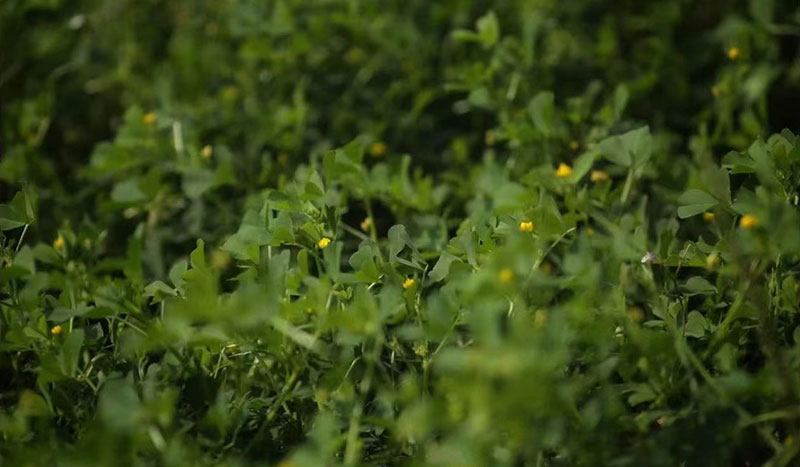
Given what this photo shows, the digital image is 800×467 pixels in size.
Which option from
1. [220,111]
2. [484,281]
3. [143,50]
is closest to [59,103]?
[143,50]

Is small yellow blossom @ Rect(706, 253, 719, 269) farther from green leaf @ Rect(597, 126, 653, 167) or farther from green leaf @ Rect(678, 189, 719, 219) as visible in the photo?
green leaf @ Rect(597, 126, 653, 167)

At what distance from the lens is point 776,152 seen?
4.36 feet

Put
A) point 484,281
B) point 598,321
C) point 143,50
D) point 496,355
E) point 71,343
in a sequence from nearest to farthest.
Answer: point 496,355 → point 484,281 → point 598,321 → point 71,343 → point 143,50

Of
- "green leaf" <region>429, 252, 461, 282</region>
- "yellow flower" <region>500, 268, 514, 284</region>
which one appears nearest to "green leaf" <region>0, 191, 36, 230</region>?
"green leaf" <region>429, 252, 461, 282</region>

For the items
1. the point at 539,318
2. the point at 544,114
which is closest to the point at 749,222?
the point at 539,318

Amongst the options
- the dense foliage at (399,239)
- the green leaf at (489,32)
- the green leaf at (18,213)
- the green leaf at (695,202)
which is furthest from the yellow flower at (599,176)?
the green leaf at (18,213)

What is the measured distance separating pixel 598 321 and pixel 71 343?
0.73 metres

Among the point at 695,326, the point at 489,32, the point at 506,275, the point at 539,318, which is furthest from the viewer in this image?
the point at 489,32

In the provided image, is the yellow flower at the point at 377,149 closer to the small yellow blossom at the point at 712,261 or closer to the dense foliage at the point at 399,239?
the dense foliage at the point at 399,239

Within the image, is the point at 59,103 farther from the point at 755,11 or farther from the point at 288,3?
the point at 755,11

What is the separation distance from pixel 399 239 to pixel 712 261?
1.52 ft

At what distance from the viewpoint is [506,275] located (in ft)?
3.55

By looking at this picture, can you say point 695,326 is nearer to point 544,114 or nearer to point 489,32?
point 544,114

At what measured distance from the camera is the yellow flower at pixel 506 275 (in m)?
1.08
